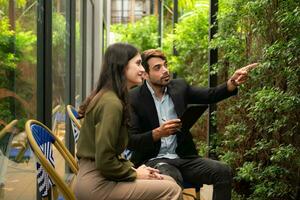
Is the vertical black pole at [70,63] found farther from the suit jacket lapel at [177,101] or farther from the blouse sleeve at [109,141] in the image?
the blouse sleeve at [109,141]

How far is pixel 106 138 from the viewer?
5.63 feet

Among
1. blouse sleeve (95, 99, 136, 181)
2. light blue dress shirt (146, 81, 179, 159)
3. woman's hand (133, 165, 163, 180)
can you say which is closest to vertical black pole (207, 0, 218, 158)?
light blue dress shirt (146, 81, 179, 159)

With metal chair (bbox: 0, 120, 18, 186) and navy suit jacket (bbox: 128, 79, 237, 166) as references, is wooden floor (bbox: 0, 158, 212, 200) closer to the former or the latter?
metal chair (bbox: 0, 120, 18, 186)

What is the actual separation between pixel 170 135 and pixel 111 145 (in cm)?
80

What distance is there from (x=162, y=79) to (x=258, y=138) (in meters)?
1.07

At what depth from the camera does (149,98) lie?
267 centimetres

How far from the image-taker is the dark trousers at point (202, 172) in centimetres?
251

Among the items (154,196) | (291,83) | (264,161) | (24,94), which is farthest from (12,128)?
(264,161)

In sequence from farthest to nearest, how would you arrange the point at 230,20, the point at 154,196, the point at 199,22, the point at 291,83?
1. the point at 199,22
2. the point at 230,20
3. the point at 291,83
4. the point at 154,196

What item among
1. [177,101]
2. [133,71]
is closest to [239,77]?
[177,101]

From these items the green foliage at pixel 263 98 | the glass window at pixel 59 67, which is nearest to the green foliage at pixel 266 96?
the green foliage at pixel 263 98

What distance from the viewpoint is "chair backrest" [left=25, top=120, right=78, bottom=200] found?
157 cm

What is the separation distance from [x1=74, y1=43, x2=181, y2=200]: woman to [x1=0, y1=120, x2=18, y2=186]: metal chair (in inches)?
12.5

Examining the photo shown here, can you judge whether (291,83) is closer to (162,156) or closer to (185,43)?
(162,156)
